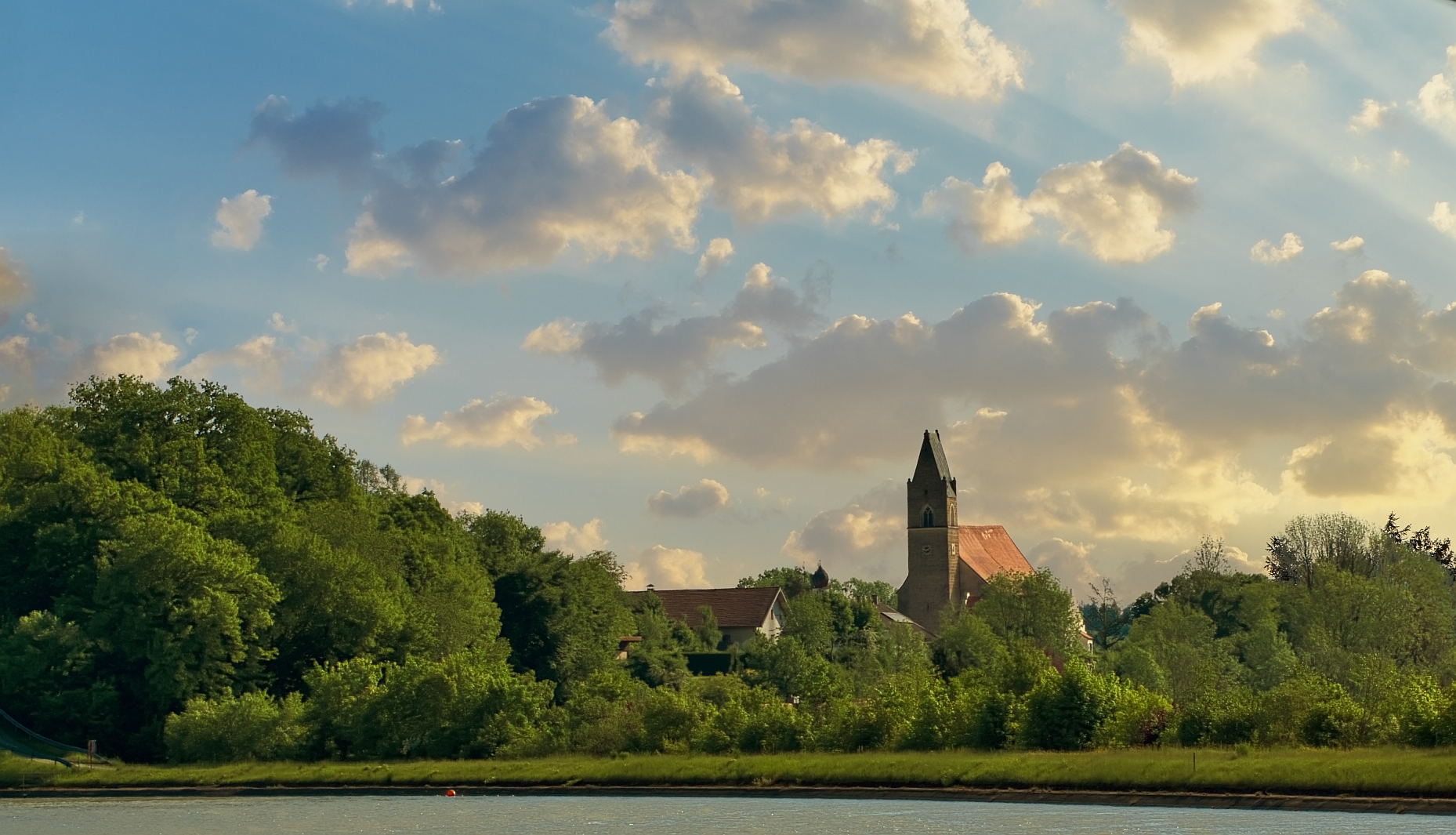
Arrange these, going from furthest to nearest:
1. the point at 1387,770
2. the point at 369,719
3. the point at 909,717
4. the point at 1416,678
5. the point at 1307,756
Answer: the point at 369,719
the point at 909,717
the point at 1416,678
the point at 1307,756
the point at 1387,770

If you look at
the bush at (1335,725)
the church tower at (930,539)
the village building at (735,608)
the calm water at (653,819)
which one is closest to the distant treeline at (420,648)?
the bush at (1335,725)

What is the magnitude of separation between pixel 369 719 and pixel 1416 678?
33.8 meters

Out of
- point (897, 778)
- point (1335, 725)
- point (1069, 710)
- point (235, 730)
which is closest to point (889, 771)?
point (897, 778)

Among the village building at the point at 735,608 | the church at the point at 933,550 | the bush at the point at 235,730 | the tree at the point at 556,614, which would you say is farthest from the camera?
the church at the point at 933,550

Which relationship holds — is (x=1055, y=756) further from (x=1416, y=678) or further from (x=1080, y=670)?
(x=1416, y=678)

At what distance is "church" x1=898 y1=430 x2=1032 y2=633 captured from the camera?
16000cm

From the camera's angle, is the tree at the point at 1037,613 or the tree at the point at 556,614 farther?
the tree at the point at 1037,613

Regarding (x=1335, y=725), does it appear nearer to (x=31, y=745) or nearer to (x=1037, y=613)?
(x=31, y=745)

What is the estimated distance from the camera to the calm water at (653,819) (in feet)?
106

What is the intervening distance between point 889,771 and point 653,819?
9313 mm

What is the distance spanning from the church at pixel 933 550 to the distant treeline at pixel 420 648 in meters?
62.3

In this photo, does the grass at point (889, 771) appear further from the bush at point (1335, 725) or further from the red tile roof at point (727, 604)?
the red tile roof at point (727, 604)

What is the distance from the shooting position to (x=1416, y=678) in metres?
43.3

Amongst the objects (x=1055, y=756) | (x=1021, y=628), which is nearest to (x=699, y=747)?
(x=1055, y=756)
